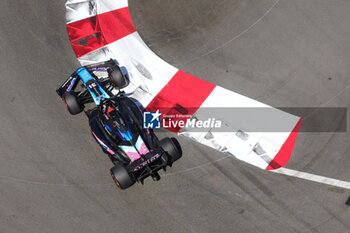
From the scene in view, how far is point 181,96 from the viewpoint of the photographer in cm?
854

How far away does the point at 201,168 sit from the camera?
25.6 feet

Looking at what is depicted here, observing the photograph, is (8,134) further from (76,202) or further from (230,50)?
(230,50)

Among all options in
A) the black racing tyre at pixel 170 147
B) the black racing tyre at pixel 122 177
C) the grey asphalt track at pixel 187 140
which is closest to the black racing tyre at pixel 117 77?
the grey asphalt track at pixel 187 140

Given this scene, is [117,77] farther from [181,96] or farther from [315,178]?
[315,178]

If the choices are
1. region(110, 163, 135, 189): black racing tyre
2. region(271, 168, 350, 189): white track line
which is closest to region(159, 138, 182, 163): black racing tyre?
region(110, 163, 135, 189): black racing tyre

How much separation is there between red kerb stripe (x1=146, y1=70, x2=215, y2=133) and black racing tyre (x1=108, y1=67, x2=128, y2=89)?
0.83m

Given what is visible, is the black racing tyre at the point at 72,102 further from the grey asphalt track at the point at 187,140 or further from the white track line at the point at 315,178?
the white track line at the point at 315,178

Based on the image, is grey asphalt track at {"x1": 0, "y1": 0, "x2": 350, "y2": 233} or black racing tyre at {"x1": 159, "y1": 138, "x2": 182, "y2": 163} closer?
black racing tyre at {"x1": 159, "y1": 138, "x2": 182, "y2": 163}

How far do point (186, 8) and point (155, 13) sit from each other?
844 millimetres

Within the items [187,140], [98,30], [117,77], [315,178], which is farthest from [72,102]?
[315,178]

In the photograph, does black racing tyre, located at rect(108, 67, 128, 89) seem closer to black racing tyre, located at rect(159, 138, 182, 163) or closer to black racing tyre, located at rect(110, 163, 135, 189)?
black racing tyre, located at rect(159, 138, 182, 163)

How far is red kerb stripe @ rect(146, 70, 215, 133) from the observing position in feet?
27.3

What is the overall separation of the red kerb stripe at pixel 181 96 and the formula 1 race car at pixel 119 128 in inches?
22.8

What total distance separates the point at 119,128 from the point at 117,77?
55.6 inches
